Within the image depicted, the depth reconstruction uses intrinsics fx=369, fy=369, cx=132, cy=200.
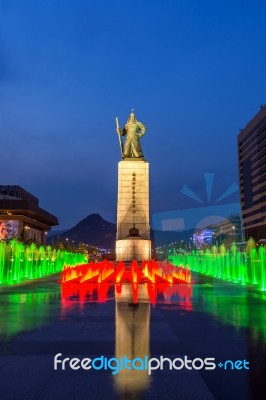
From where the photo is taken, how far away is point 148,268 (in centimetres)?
2545

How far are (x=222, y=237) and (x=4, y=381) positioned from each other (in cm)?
15476

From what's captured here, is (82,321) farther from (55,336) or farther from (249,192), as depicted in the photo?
(249,192)

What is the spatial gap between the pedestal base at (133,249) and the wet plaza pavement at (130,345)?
86.4ft

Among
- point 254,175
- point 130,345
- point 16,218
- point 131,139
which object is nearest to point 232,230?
A: point 254,175

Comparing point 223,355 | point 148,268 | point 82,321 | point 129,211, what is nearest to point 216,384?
point 223,355

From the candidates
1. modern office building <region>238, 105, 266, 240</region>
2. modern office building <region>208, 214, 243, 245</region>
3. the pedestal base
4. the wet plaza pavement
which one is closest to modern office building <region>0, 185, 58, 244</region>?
the pedestal base

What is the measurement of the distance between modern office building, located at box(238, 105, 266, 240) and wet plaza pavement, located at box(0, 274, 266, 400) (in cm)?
10002

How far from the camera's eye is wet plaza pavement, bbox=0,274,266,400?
407 cm

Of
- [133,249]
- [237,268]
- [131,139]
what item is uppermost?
[131,139]

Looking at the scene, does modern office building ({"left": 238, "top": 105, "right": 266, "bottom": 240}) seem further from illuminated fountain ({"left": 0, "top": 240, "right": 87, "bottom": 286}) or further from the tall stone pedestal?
illuminated fountain ({"left": 0, "top": 240, "right": 87, "bottom": 286})

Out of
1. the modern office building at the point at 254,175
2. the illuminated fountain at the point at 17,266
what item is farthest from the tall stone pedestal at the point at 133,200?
the modern office building at the point at 254,175

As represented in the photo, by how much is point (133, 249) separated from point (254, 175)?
85.3 m

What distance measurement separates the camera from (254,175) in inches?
4454

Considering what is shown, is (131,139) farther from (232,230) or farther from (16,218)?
(232,230)
